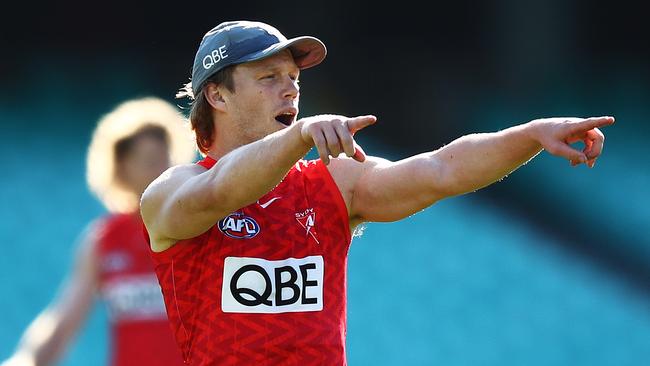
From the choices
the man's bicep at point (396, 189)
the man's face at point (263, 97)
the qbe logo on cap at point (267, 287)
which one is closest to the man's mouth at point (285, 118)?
the man's face at point (263, 97)

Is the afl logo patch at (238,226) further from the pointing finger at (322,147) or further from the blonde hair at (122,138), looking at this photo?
the blonde hair at (122,138)

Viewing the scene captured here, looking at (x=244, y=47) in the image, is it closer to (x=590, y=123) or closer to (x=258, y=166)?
(x=258, y=166)

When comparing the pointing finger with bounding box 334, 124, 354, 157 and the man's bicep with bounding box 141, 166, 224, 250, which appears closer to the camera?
the pointing finger with bounding box 334, 124, 354, 157

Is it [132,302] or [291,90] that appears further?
[132,302]

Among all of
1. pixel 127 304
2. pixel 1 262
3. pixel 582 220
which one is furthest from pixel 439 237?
pixel 127 304

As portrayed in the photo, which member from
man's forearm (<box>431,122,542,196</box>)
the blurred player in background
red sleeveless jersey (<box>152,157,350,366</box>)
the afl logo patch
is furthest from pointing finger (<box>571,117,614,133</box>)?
the blurred player in background

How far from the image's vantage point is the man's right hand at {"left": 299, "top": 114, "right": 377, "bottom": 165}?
2303 mm

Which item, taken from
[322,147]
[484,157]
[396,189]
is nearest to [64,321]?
[396,189]

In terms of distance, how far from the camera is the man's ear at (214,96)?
321cm

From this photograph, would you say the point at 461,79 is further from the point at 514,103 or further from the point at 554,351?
the point at 554,351

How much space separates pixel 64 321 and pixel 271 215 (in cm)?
199

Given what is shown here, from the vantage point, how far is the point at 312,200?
9.72 feet

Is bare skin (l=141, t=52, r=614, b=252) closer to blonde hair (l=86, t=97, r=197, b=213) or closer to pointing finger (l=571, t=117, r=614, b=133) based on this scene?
pointing finger (l=571, t=117, r=614, b=133)

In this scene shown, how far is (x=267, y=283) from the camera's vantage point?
281cm
